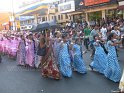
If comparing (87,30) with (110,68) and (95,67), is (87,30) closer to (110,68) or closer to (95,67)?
(95,67)

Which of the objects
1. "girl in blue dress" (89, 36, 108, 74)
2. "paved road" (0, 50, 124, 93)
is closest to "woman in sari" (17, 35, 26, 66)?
"paved road" (0, 50, 124, 93)

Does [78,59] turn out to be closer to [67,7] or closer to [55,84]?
[55,84]

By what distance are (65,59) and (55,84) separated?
129 centimetres

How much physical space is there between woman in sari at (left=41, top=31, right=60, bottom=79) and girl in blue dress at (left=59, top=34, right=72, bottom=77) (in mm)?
286

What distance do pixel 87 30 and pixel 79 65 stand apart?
7650mm

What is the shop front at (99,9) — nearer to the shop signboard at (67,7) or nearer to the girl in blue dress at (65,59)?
the shop signboard at (67,7)

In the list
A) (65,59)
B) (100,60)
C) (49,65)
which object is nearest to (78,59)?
(65,59)

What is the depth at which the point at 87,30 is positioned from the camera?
1819 centimetres

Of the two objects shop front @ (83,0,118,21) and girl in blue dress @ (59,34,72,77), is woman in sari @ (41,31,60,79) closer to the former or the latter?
girl in blue dress @ (59,34,72,77)

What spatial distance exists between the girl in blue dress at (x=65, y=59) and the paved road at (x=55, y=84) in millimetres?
295

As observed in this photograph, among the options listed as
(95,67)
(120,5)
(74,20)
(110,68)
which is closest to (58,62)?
(95,67)

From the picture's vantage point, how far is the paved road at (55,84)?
332 inches

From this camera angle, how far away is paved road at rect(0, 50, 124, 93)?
8.44 m

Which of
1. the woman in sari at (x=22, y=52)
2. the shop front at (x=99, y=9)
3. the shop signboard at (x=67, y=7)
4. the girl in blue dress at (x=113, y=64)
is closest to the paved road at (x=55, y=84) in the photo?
the girl in blue dress at (x=113, y=64)
